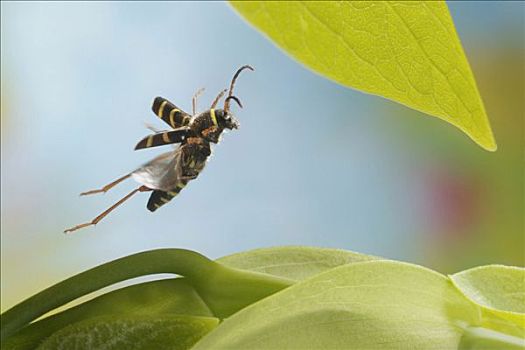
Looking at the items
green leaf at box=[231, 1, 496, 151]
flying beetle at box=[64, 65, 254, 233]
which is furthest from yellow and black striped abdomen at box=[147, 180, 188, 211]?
green leaf at box=[231, 1, 496, 151]

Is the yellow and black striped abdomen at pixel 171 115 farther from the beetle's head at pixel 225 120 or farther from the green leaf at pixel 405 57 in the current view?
the green leaf at pixel 405 57

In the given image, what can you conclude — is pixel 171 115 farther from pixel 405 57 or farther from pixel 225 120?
pixel 405 57

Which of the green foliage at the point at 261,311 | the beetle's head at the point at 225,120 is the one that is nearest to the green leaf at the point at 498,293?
the green foliage at the point at 261,311

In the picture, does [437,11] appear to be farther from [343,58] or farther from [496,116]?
[496,116]

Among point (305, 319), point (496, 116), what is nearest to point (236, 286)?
point (305, 319)

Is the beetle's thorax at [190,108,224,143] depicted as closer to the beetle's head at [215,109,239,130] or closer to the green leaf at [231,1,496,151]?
the beetle's head at [215,109,239,130]

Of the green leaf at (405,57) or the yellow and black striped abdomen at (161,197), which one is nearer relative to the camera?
the green leaf at (405,57)
